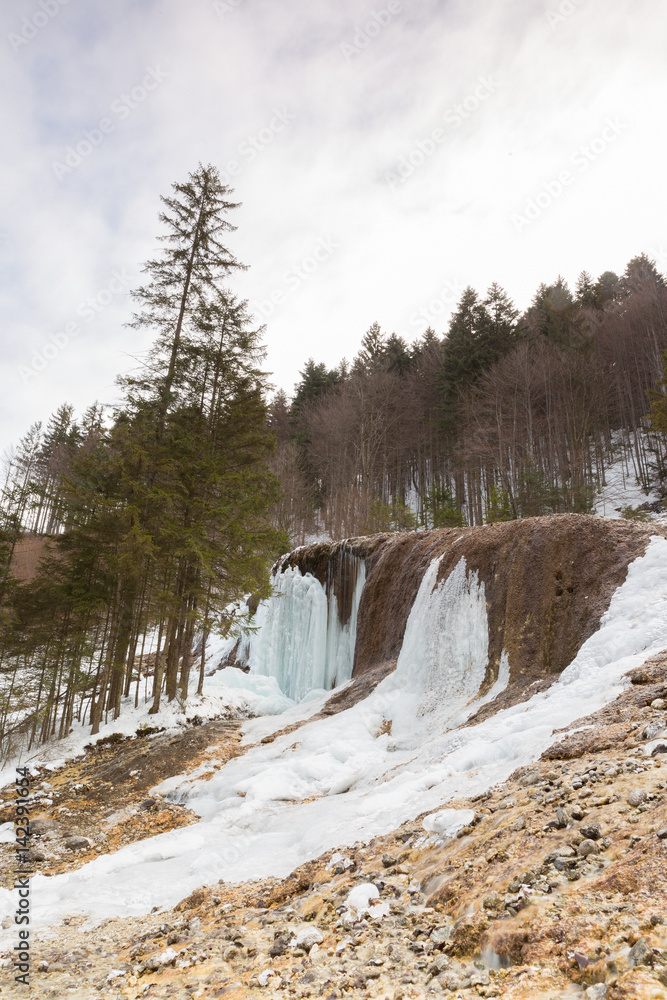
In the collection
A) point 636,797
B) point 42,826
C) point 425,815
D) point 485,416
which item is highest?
point 485,416

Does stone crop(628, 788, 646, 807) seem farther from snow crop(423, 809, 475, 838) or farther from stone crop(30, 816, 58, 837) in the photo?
stone crop(30, 816, 58, 837)

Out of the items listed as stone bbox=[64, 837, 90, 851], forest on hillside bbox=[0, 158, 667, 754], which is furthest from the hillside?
forest on hillside bbox=[0, 158, 667, 754]

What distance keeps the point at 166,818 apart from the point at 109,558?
674cm

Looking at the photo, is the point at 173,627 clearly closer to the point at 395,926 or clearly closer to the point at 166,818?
the point at 166,818

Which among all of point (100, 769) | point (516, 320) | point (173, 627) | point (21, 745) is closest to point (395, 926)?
point (100, 769)

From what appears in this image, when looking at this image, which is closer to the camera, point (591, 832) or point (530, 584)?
point (591, 832)

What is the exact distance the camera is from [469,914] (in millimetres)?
2355

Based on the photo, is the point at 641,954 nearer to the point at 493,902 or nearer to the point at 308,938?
the point at 493,902

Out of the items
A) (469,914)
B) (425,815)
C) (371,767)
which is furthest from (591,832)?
(371,767)

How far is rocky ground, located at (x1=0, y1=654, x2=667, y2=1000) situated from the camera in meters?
1.85

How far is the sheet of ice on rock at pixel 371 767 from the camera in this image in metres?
4.64

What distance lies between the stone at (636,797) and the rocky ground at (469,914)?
12 millimetres

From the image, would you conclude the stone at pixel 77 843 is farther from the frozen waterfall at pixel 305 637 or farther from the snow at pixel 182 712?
the frozen waterfall at pixel 305 637

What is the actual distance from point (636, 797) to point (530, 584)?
6.15 meters
